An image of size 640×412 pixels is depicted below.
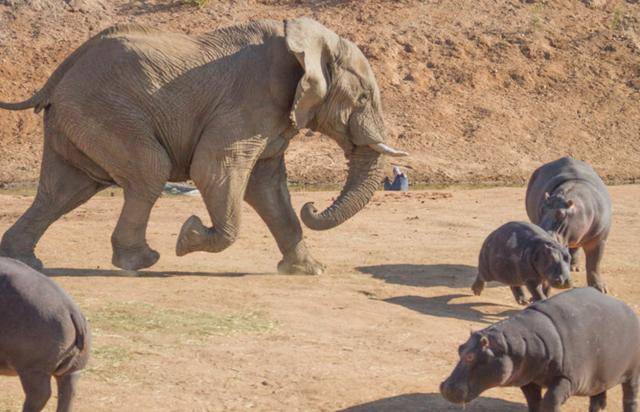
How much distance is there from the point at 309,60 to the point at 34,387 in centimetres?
565

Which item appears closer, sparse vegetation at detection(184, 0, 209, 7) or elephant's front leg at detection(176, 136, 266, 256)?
elephant's front leg at detection(176, 136, 266, 256)

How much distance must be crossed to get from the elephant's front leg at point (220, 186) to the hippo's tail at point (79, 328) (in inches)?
193

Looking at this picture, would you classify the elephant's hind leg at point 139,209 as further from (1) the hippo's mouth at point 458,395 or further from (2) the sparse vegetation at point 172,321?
(1) the hippo's mouth at point 458,395

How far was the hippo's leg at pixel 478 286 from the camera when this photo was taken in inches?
440

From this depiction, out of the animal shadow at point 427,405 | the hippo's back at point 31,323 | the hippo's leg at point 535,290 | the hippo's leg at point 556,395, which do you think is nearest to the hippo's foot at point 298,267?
the hippo's leg at point 535,290

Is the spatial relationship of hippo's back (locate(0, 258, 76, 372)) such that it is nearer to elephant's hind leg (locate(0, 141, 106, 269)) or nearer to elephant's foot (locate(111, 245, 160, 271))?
elephant's foot (locate(111, 245, 160, 271))

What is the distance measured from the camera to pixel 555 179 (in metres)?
12.2

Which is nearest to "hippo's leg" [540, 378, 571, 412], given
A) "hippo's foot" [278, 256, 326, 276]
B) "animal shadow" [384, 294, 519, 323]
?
"animal shadow" [384, 294, 519, 323]

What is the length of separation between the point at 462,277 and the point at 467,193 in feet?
24.0

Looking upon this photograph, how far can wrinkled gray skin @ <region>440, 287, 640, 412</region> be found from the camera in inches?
262

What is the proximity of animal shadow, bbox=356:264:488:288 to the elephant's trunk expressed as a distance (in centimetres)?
71

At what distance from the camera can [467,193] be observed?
63.8 ft

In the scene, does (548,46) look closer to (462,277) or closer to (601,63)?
(601,63)

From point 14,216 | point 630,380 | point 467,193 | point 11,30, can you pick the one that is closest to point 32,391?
point 630,380
